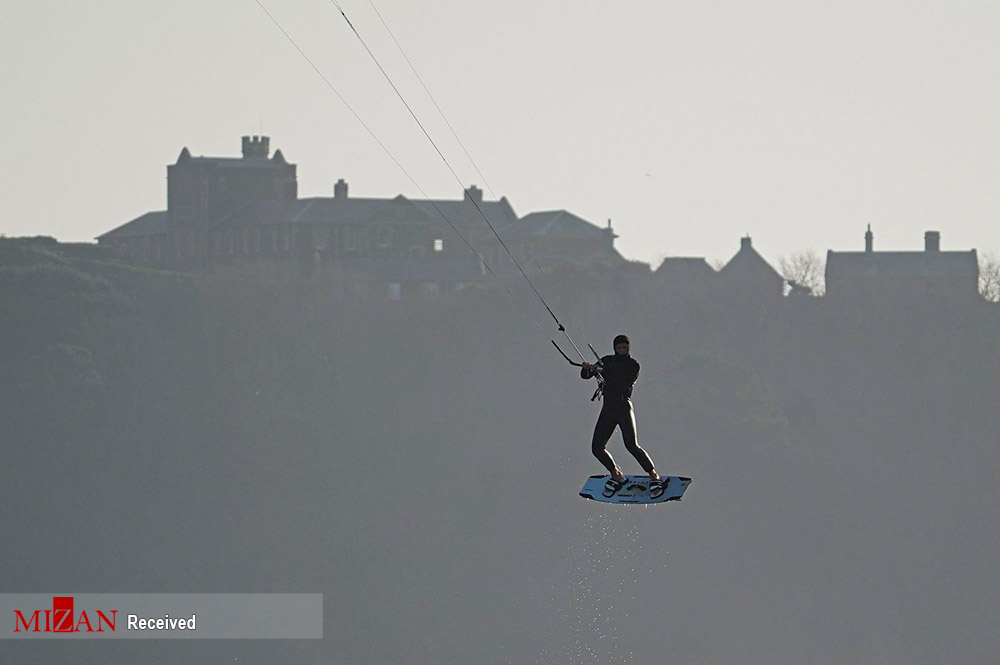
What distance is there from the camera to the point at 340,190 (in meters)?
170

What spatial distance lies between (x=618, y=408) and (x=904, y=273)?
128358mm

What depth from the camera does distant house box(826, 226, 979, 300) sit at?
Answer: 148 metres

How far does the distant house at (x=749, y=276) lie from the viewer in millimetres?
153375

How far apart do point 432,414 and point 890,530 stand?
4153cm

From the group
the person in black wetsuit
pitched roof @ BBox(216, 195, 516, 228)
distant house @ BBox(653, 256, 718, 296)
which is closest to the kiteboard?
the person in black wetsuit

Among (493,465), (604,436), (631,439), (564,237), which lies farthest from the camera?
(564,237)

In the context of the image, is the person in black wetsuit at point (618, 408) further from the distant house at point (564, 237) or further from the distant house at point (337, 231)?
the distant house at point (564, 237)

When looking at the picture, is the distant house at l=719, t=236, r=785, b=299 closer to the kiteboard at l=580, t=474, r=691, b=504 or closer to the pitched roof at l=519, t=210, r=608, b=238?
the pitched roof at l=519, t=210, r=608, b=238

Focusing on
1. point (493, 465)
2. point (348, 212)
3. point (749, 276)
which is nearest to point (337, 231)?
point (348, 212)

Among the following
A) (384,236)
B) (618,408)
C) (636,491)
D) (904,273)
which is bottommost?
(636,491)

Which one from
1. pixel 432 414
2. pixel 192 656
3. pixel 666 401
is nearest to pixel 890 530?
pixel 666 401

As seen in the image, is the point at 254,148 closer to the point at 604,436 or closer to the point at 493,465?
the point at 493,465

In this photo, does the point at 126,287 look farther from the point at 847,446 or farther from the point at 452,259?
the point at 847,446

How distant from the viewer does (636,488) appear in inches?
1102
